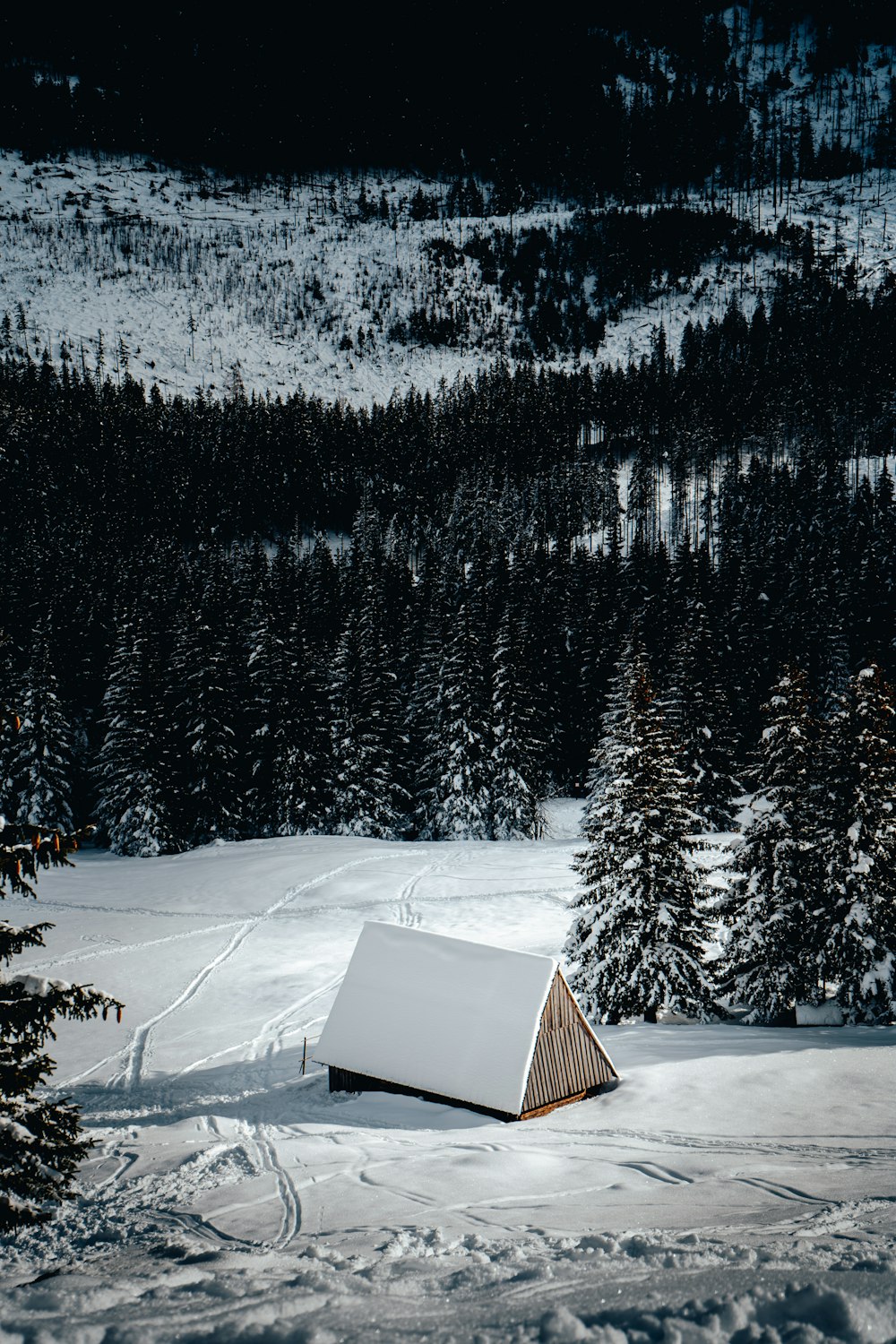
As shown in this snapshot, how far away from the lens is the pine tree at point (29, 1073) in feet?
28.5

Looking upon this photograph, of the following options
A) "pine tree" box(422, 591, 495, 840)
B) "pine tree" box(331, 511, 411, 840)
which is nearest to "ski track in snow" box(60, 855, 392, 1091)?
"pine tree" box(422, 591, 495, 840)

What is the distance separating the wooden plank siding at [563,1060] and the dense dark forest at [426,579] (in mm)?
8857

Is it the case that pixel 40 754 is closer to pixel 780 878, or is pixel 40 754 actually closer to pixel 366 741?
pixel 366 741

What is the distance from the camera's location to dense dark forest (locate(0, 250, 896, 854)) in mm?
49312

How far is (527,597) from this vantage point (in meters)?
67.7

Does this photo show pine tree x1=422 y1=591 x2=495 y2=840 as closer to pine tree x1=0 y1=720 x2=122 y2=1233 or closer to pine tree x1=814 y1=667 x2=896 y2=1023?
pine tree x1=814 y1=667 x2=896 y2=1023

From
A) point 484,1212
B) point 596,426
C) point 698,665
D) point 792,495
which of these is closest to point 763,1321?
point 484,1212

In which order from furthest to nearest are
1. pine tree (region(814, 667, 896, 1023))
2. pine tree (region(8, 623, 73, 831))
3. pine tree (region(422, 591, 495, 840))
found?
pine tree (region(8, 623, 73, 831))
pine tree (region(422, 591, 495, 840))
pine tree (region(814, 667, 896, 1023))

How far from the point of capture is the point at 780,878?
20.4 m

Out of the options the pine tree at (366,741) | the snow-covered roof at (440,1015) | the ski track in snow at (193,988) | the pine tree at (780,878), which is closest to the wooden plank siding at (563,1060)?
the snow-covered roof at (440,1015)

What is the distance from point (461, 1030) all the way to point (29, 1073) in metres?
11.4

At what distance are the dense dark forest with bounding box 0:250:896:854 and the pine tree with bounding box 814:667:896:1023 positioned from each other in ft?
10.0

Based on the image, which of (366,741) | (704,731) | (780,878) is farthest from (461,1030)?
(366,741)

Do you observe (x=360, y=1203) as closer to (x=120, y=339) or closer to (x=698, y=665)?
(x=698, y=665)
